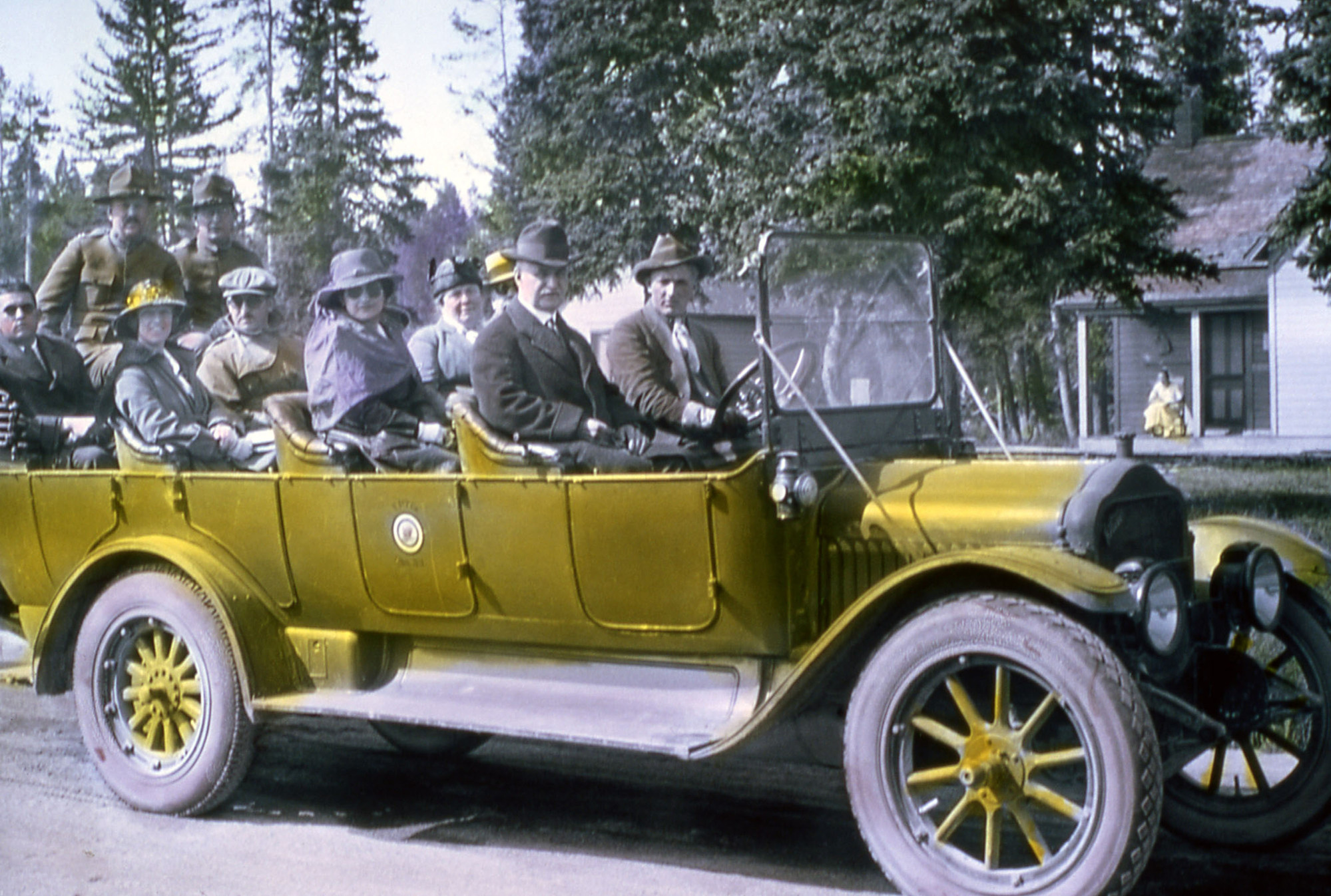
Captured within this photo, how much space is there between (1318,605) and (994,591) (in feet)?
3.69

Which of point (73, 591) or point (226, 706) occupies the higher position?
point (73, 591)

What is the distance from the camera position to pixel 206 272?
571 cm

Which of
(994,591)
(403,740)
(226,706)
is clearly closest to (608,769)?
(403,740)

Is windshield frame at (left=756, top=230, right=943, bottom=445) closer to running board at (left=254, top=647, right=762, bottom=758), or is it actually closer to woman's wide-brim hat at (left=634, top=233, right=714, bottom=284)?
woman's wide-brim hat at (left=634, top=233, right=714, bottom=284)

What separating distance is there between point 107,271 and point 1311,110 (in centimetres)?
547

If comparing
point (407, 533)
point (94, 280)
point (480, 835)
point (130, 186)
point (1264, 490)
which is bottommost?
point (480, 835)

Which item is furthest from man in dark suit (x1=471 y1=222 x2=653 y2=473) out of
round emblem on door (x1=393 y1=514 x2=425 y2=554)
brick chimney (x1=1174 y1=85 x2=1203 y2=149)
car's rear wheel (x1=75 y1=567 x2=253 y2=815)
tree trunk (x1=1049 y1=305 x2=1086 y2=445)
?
brick chimney (x1=1174 y1=85 x2=1203 y2=149)

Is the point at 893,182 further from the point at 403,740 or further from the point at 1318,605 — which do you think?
the point at 403,740

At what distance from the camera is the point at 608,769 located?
4.83 meters

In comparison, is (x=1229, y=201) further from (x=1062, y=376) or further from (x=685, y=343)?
(x=685, y=343)

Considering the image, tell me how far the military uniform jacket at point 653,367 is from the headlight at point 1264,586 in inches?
60.7

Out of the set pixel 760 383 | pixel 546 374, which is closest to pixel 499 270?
pixel 546 374

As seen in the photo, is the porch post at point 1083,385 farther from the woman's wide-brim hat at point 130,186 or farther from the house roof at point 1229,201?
the woman's wide-brim hat at point 130,186

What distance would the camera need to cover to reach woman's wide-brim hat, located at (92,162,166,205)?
5.43 meters
